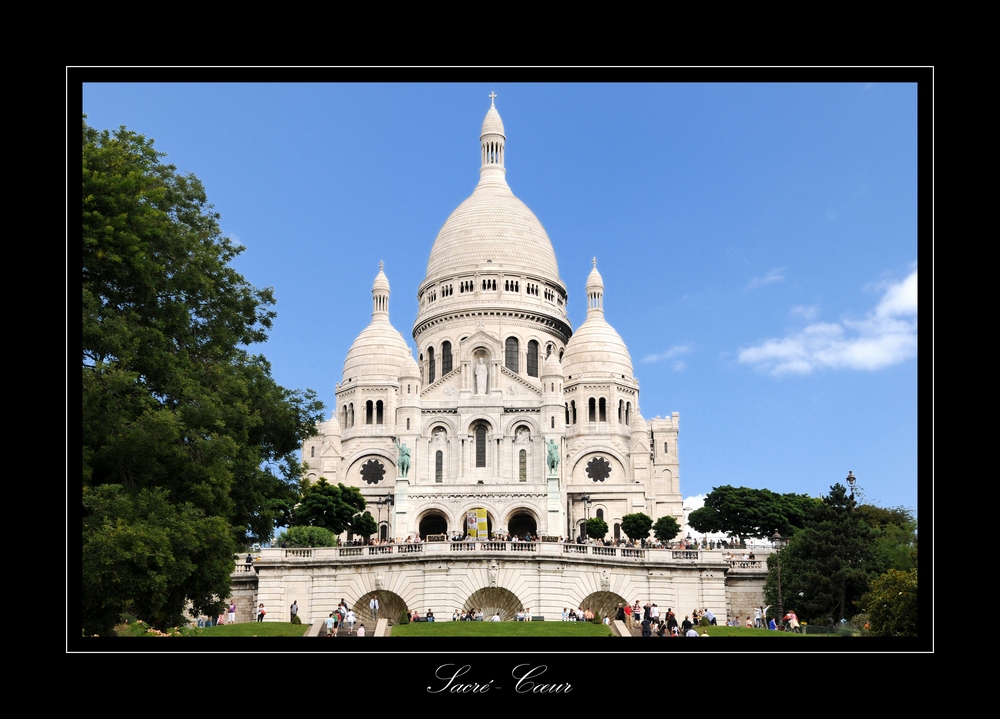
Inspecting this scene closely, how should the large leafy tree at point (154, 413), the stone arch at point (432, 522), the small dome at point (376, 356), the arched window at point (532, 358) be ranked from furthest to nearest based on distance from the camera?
the arched window at point (532, 358) → the small dome at point (376, 356) → the stone arch at point (432, 522) → the large leafy tree at point (154, 413)

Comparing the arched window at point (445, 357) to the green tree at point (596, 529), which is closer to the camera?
the green tree at point (596, 529)

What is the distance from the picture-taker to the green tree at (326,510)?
6281cm

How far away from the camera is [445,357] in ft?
307

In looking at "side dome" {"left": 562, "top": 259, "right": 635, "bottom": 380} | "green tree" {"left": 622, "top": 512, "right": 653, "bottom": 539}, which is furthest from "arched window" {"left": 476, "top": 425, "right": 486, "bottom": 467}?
"green tree" {"left": 622, "top": 512, "right": 653, "bottom": 539}

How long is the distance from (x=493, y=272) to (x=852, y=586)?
54.0 metres

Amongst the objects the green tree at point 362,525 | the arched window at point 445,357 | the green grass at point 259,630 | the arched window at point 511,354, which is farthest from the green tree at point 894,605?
the arched window at point 445,357

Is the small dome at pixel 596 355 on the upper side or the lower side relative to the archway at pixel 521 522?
upper

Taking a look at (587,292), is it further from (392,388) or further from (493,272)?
(392,388)

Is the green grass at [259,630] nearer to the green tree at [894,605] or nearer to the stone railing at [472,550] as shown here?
the stone railing at [472,550]

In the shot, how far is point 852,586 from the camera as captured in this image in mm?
44625

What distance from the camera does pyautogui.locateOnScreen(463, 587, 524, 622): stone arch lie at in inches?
1764

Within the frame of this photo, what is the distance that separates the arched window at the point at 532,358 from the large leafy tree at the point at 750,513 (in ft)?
52.5

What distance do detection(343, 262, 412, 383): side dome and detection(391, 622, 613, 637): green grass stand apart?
172 feet
